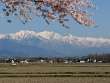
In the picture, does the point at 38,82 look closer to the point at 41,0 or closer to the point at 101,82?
the point at 101,82

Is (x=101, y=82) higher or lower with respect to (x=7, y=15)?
lower

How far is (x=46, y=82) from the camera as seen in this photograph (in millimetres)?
53719

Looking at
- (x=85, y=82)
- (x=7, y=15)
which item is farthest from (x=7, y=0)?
(x=85, y=82)

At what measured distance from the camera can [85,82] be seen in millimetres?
51969

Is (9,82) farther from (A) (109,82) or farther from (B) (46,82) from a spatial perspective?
(A) (109,82)

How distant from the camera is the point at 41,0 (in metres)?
20.8

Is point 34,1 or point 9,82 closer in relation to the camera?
point 34,1

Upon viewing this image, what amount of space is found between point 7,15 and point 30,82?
32.9 m

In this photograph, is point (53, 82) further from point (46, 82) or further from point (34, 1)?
point (34, 1)

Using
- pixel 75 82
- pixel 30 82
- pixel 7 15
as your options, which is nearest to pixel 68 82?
pixel 75 82

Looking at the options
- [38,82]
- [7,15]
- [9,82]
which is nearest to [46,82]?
[38,82]

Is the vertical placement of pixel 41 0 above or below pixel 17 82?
above

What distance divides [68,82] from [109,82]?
4.51m

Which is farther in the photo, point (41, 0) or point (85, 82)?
point (85, 82)
